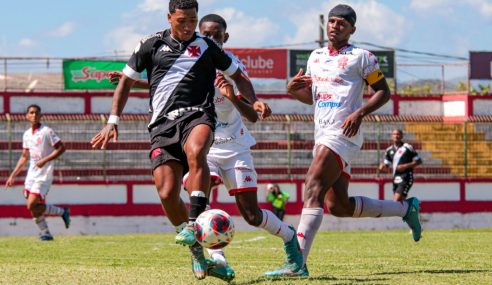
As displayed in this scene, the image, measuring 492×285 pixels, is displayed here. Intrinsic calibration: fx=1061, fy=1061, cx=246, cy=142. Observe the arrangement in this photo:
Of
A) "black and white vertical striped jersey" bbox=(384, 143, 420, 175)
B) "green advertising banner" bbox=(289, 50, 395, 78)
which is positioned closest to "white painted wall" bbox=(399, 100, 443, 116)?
"green advertising banner" bbox=(289, 50, 395, 78)

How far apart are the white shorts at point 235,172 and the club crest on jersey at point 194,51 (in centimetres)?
164

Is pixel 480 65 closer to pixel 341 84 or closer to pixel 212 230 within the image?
pixel 341 84

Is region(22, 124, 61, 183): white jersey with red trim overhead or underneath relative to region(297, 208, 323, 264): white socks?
overhead

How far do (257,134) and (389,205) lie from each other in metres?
19.8

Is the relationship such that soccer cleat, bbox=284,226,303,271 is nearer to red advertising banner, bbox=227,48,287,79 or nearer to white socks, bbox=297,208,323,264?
white socks, bbox=297,208,323,264

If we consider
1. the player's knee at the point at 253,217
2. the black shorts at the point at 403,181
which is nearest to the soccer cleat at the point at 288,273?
the player's knee at the point at 253,217

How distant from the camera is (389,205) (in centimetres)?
1022

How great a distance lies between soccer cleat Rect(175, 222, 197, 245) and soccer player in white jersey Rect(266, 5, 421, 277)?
1.78m

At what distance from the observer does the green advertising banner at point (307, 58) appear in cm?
3556

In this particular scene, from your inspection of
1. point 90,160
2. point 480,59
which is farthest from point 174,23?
point 480,59

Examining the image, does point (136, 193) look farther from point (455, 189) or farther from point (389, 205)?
point (389, 205)

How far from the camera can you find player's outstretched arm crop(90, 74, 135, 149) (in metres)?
7.94

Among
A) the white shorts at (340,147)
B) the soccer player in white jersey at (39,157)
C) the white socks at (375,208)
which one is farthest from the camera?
the soccer player in white jersey at (39,157)

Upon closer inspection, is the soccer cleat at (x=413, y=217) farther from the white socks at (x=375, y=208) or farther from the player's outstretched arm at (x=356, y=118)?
the player's outstretched arm at (x=356, y=118)
